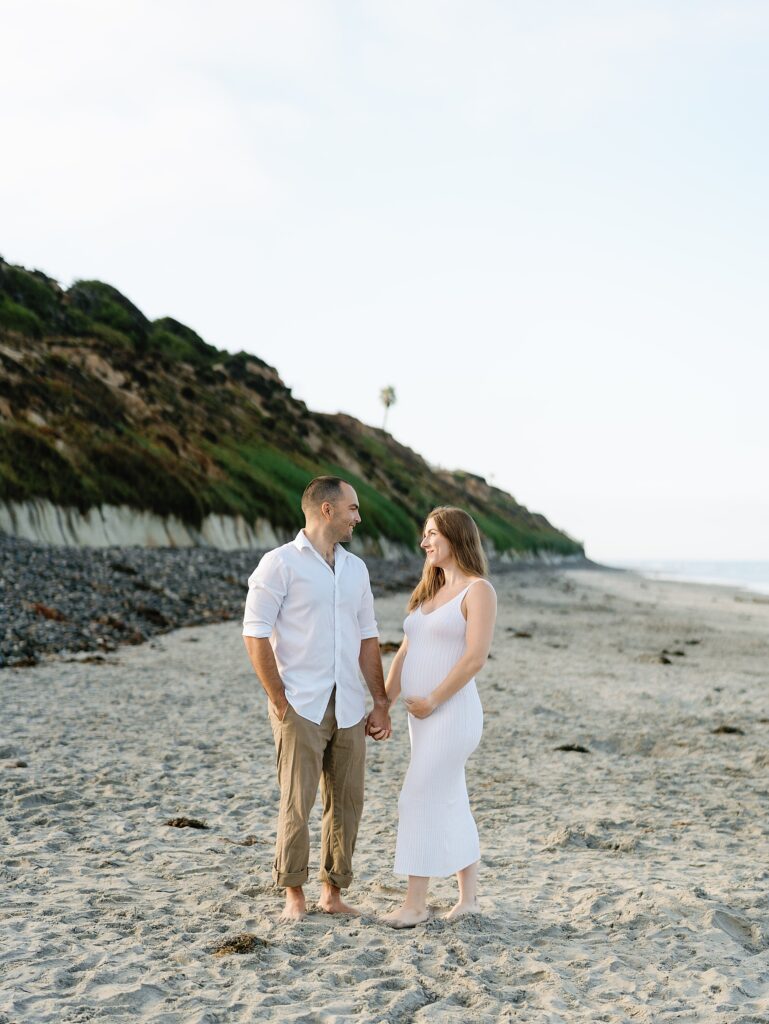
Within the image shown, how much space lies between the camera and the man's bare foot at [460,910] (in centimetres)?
490

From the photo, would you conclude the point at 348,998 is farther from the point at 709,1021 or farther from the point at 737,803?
the point at 737,803

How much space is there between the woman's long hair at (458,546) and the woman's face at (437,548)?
20 millimetres

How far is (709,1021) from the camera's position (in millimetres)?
3861

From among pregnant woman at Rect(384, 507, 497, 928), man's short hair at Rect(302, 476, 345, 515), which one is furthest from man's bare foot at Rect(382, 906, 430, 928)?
man's short hair at Rect(302, 476, 345, 515)

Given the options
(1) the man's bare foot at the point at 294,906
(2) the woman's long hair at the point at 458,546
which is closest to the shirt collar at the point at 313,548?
(2) the woman's long hair at the point at 458,546

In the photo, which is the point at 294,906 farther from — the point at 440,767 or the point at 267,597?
the point at 267,597

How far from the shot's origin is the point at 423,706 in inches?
187

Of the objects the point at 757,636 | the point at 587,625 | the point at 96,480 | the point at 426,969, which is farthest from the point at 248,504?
the point at 426,969

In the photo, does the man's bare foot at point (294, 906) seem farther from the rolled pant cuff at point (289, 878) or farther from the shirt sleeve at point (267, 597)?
the shirt sleeve at point (267, 597)

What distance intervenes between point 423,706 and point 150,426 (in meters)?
35.9

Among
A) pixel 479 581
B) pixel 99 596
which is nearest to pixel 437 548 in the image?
pixel 479 581

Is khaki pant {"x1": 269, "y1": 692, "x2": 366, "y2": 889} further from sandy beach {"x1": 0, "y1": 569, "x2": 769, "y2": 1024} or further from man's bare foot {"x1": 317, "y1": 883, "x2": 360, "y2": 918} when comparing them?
sandy beach {"x1": 0, "y1": 569, "x2": 769, "y2": 1024}

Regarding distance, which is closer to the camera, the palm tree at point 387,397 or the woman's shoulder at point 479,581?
the woman's shoulder at point 479,581

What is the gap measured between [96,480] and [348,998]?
25.9 meters
